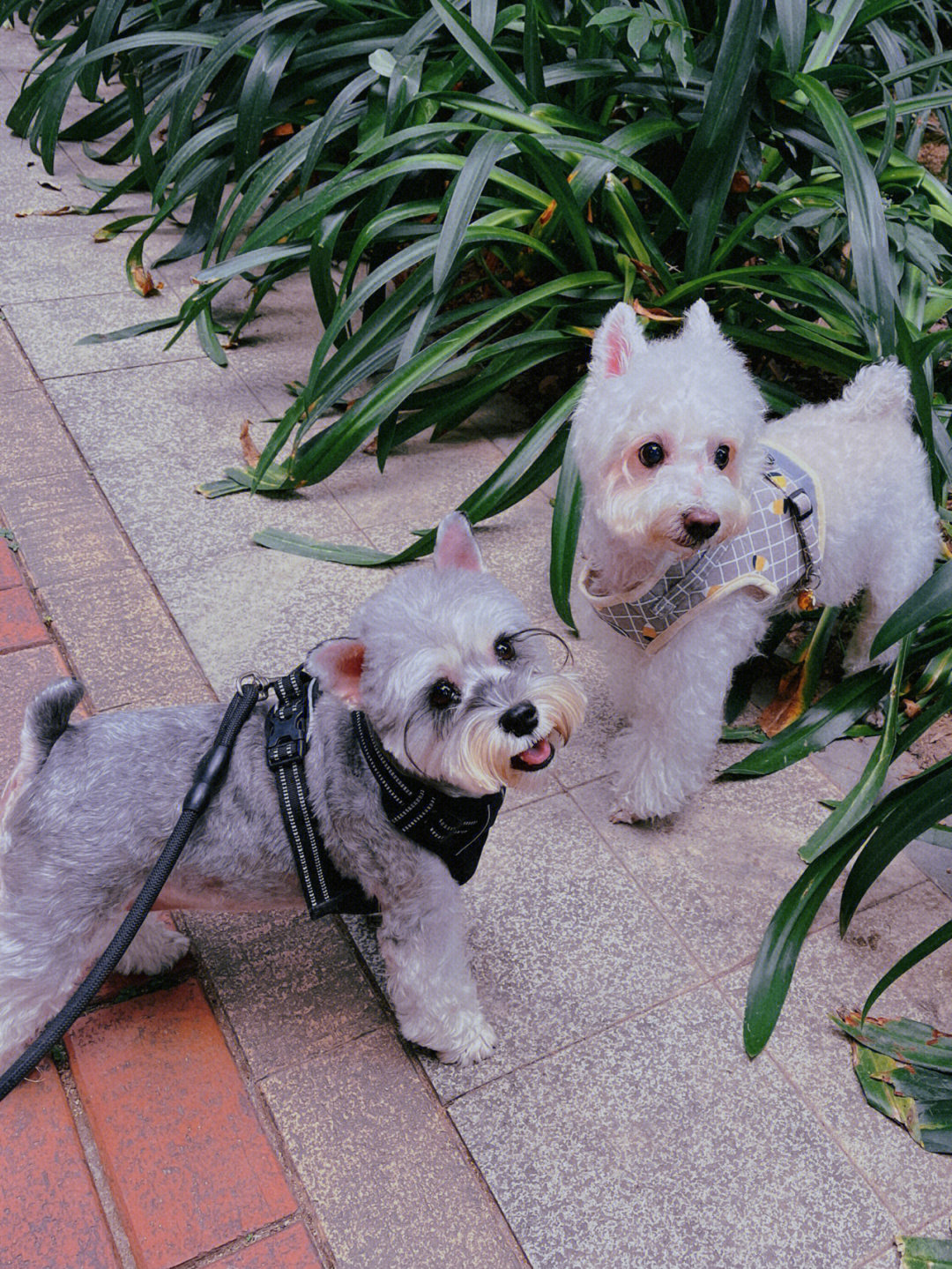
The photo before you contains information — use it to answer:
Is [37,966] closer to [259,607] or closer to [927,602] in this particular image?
[259,607]

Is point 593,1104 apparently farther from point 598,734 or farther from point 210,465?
point 210,465

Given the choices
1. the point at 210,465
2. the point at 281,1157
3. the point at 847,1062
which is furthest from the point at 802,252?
the point at 281,1157

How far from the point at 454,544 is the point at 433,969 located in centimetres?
88

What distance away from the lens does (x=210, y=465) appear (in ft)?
12.9

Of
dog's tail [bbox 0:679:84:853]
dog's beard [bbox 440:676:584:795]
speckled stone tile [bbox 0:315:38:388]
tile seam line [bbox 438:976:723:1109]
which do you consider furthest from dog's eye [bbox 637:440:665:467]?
speckled stone tile [bbox 0:315:38:388]

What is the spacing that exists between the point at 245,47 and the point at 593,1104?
4623 millimetres

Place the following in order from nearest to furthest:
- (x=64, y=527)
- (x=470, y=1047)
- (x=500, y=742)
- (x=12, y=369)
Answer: (x=500, y=742), (x=470, y=1047), (x=64, y=527), (x=12, y=369)

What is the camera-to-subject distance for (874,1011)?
95.0 inches

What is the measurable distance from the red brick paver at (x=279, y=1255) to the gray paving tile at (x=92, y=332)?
3.45 metres

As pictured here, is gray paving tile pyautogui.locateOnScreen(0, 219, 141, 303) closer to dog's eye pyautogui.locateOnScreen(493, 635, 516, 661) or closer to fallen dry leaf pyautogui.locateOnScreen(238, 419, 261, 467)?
fallen dry leaf pyautogui.locateOnScreen(238, 419, 261, 467)

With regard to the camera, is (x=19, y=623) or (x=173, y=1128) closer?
(x=173, y=1128)

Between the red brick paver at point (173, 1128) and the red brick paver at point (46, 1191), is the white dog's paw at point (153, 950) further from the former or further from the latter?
the red brick paver at point (46, 1191)

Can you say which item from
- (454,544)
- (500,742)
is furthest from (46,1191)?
(454,544)

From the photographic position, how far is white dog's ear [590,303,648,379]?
253 cm
